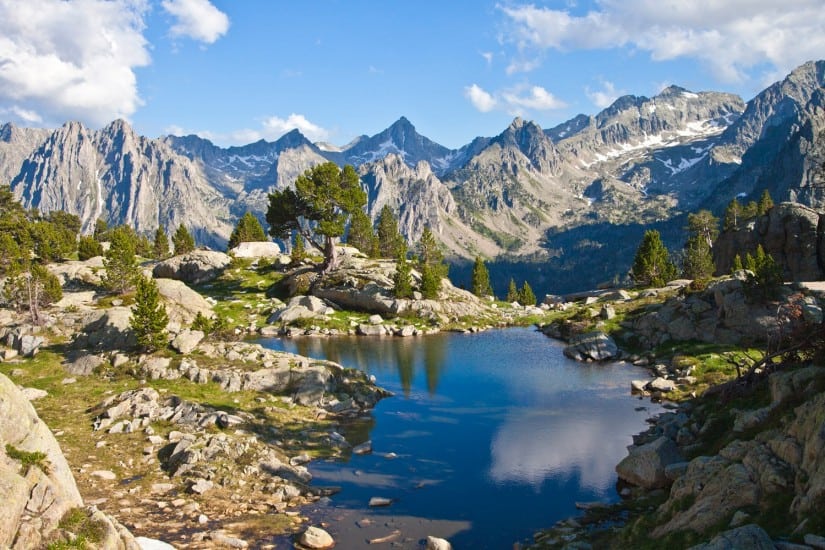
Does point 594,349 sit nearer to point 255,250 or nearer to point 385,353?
point 385,353

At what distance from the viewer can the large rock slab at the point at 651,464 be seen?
29.7m

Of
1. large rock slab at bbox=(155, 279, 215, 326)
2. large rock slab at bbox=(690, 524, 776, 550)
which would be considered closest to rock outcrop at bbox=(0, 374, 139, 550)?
large rock slab at bbox=(690, 524, 776, 550)

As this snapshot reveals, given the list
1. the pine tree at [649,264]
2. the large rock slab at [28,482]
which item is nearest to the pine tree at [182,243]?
the pine tree at [649,264]

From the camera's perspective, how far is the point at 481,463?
35812mm

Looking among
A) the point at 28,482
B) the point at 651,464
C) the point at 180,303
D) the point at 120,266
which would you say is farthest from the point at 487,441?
the point at 120,266

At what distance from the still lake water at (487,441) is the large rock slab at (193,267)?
173 feet

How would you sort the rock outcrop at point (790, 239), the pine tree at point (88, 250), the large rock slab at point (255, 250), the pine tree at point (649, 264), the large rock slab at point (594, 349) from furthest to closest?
the large rock slab at point (255, 250) < the pine tree at point (649, 264) < the pine tree at point (88, 250) < the rock outcrop at point (790, 239) < the large rock slab at point (594, 349)

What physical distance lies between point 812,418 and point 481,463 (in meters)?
20.5

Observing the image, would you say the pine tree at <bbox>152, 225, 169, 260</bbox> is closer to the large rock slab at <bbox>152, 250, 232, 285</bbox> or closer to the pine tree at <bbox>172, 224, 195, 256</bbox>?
the pine tree at <bbox>172, 224, 195, 256</bbox>

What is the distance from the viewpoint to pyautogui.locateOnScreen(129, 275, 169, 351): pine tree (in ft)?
154

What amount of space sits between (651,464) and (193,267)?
103 meters

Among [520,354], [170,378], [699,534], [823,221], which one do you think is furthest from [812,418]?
[823,221]

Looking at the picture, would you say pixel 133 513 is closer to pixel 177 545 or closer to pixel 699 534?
pixel 177 545

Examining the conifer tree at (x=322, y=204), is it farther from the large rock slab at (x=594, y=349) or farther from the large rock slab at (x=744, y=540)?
the large rock slab at (x=744, y=540)
